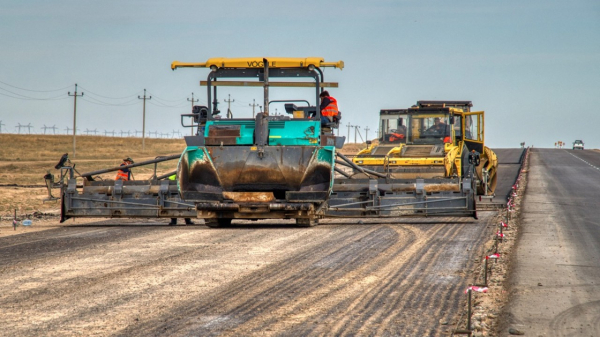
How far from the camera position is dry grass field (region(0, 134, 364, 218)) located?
26.1m

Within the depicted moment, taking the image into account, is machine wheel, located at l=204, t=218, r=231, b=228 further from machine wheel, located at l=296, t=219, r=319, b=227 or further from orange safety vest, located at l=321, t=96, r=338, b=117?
orange safety vest, located at l=321, t=96, r=338, b=117

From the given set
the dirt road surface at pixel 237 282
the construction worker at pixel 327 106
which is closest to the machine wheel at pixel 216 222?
the dirt road surface at pixel 237 282

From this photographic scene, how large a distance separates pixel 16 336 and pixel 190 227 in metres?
9.46

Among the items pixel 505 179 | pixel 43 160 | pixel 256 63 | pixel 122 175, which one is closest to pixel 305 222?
pixel 256 63

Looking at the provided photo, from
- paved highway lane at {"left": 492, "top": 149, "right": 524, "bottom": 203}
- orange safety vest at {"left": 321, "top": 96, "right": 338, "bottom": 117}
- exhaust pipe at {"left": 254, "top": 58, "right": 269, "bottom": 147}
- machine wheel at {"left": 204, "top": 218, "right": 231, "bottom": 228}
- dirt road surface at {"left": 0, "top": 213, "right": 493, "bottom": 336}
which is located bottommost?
dirt road surface at {"left": 0, "top": 213, "right": 493, "bottom": 336}

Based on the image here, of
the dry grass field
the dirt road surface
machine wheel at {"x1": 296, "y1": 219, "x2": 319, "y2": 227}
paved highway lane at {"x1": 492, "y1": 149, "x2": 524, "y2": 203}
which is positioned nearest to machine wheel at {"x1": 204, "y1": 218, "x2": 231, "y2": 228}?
the dirt road surface

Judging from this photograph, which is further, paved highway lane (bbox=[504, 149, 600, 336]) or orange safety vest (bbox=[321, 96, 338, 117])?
orange safety vest (bbox=[321, 96, 338, 117])

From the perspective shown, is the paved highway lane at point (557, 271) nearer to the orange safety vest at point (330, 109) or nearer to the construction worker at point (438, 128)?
the construction worker at point (438, 128)

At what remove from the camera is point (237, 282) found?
948cm

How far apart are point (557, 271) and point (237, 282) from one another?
14.1 ft

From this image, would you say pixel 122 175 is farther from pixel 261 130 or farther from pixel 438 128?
pixel 438 128

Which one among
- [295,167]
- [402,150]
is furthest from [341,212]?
[402,150]

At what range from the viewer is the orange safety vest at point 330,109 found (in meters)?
15.1

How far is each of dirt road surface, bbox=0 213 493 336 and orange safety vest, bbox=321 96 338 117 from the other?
2.28m
